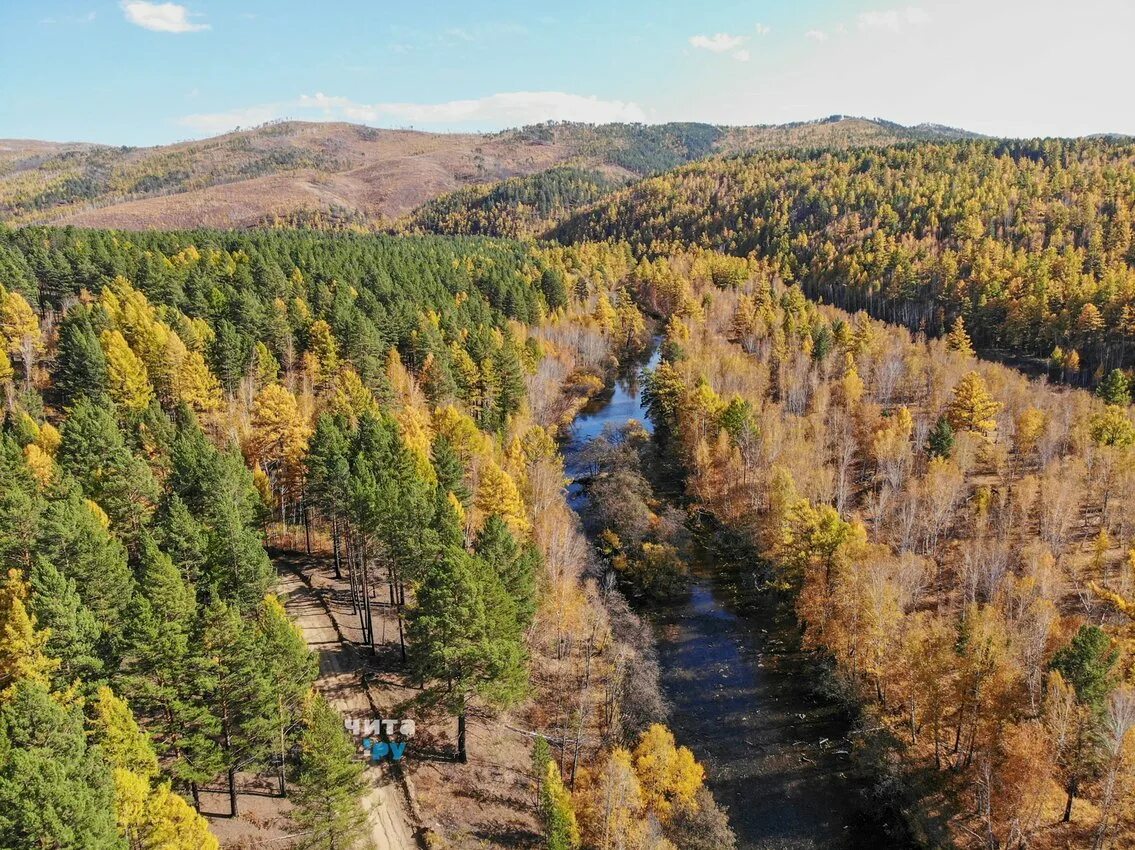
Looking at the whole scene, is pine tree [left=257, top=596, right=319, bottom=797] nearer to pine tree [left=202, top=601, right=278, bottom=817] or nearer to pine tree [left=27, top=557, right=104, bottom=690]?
pine tree [left=202, top=601, right=278, bottom=817]

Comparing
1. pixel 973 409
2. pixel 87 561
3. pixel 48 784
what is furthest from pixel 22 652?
pixel 973 409

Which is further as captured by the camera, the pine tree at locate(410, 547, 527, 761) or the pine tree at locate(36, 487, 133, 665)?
the pine tree at locate(410, 547, 527, 761)

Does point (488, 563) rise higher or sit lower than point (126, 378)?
lower

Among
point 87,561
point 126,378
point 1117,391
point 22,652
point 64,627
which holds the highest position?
point 126,378

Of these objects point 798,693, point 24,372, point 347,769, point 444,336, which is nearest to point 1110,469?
point 798,693

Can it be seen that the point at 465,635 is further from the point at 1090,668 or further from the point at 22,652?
the point at 1090,668

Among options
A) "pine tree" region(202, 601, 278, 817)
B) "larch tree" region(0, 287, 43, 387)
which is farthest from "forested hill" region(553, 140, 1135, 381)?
"larch tree" region(0, 287, 43, 387)

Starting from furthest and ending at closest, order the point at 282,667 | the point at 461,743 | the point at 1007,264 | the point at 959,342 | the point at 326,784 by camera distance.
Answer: the point at 1007,264 → the point at 959,342 → the point at 461,743 → the point at 282,667 → the point at 326,784
